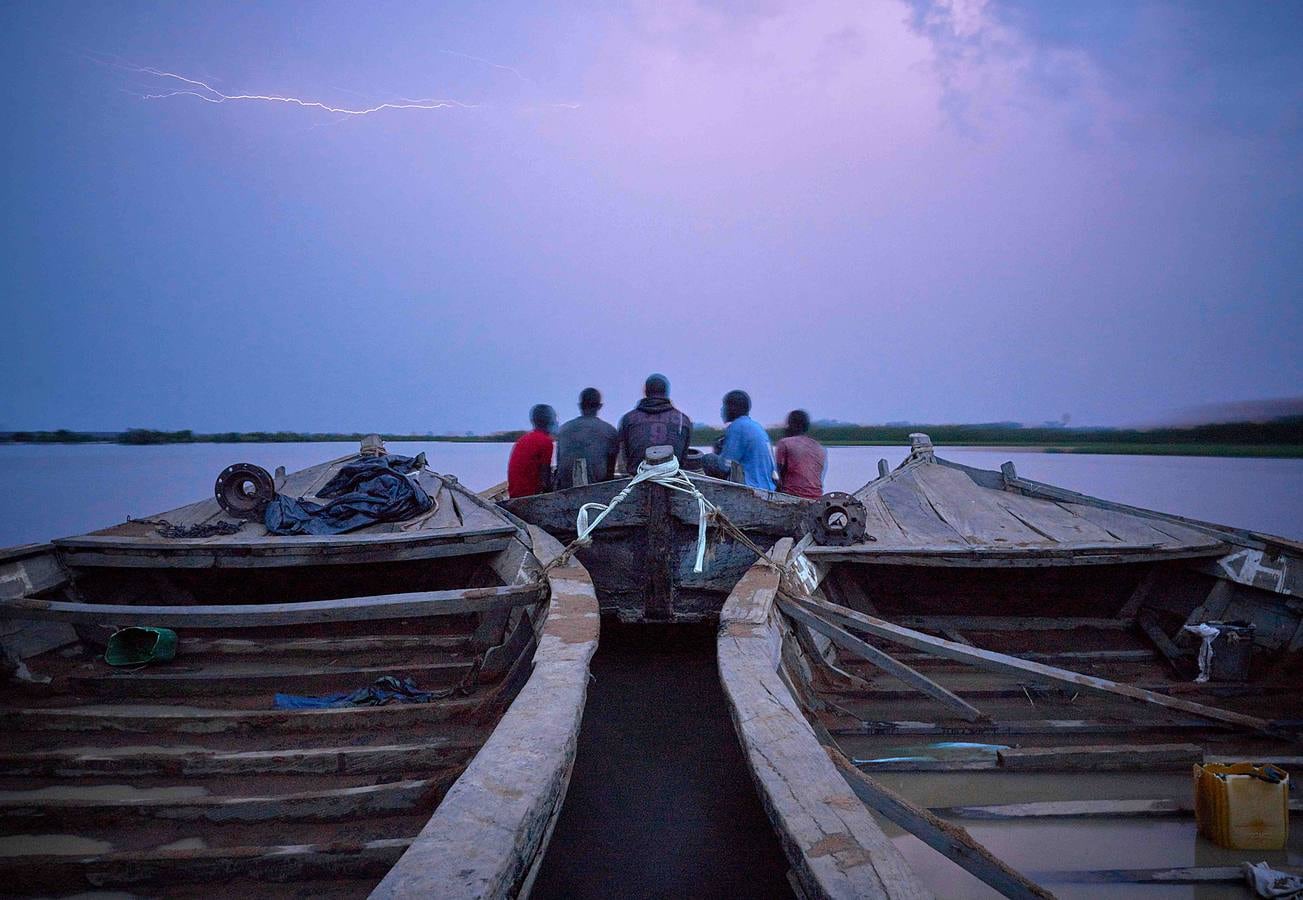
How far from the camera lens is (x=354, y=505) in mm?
4402

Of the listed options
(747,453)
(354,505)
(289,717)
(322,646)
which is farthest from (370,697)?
(747,453)

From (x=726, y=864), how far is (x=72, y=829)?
1995 mm

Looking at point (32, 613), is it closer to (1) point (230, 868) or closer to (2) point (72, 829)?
(2) point (72, 829)

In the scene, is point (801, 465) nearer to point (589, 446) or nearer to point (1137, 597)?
point (589, 446)

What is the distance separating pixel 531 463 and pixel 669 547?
74.8 inches

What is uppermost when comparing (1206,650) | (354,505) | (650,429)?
(650,429)

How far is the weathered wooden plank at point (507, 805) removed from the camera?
1.02 meters

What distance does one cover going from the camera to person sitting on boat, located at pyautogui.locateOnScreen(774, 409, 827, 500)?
5312 mm

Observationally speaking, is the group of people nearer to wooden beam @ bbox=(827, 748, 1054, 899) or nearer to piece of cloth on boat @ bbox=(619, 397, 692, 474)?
piece of cloth on boat @ bbox=(619, 397, 692, 474)

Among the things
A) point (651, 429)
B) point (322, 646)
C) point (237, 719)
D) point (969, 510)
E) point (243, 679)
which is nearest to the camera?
point (237, 719)

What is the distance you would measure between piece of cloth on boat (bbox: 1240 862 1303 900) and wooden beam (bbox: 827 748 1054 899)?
913 mm

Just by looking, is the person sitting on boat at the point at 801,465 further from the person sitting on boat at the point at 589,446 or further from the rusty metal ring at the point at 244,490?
the rusty metal ring at the point at 244,490

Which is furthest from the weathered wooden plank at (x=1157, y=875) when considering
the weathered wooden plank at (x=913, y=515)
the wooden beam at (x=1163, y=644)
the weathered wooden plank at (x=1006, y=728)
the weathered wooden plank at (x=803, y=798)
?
the weathered wooden plank at (x=913, y=515)

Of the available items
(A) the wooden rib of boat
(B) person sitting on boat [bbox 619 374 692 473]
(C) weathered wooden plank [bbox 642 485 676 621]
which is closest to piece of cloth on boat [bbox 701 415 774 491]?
(B) person sitting on boat [bbox 619 374 692 473]
